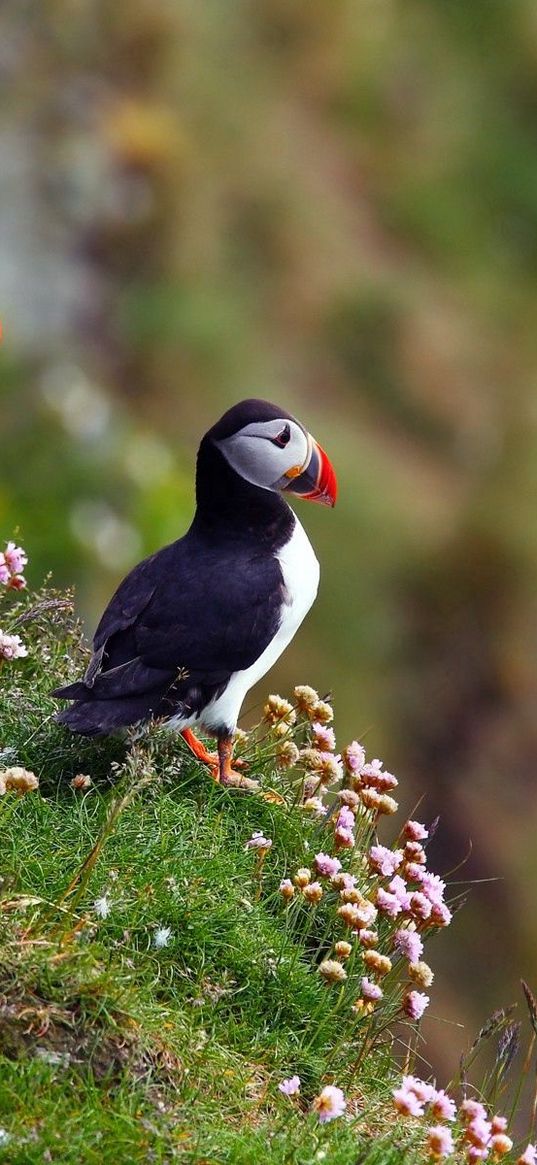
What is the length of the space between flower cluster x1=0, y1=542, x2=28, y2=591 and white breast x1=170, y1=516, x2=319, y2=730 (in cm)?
57

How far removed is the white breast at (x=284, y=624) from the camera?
4.02 m

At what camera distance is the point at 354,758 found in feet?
12.6

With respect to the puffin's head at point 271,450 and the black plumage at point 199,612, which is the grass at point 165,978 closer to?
the black plumage at point 199,612

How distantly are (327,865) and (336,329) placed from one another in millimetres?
9813

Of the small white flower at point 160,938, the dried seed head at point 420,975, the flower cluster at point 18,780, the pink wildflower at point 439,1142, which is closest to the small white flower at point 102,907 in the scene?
the small white flower at point 160,938

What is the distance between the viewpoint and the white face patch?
412cm

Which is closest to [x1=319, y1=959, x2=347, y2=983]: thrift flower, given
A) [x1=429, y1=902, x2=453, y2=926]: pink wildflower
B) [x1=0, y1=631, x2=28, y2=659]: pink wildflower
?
[x1=429, y1=902, x2=453, y2=926]: pink wildflower

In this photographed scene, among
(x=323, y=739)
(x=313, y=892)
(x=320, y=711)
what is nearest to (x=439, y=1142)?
(x=313, y=892)

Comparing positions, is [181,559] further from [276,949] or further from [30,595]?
[276,949]

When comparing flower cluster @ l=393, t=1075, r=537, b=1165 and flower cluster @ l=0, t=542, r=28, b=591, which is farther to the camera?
flower cluster @ l=0, t=542, r=28, b=591

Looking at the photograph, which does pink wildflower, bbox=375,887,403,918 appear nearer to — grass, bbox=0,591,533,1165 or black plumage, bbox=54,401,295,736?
grass, bbox=0,591,533,1165

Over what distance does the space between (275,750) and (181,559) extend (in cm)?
61

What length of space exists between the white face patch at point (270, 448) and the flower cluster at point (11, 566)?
64 cm

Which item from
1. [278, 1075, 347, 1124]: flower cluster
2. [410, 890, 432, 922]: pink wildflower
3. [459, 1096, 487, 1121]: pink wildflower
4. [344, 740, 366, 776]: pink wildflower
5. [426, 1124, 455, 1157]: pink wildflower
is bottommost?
[278, 1075, 347, 1124]: flower cluster
